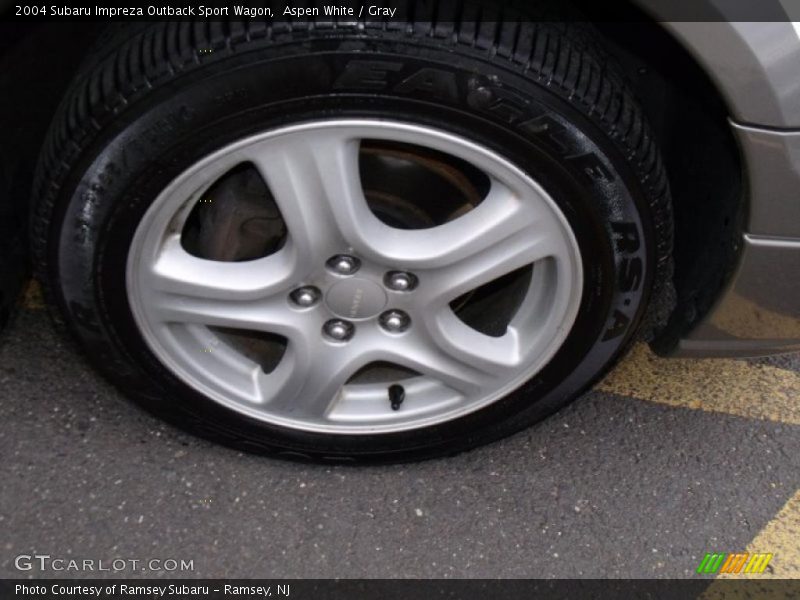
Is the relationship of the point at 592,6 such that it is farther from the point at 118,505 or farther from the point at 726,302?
the point at 118,505

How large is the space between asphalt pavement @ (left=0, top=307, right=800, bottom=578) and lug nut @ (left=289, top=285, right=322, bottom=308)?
0.43m

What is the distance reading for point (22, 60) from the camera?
1.80 m

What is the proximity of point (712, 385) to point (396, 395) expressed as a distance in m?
0.85

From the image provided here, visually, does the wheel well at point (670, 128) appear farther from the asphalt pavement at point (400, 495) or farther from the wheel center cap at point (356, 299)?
the wheel center cap at point (356, 299)

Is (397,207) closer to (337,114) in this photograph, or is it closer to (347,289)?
(347,289)

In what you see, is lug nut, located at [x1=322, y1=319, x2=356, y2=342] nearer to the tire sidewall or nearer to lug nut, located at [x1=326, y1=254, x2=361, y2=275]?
lug nut, located at [x1=326, y1=254, x2=361, y2=275]

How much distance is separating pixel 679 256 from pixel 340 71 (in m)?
0.86

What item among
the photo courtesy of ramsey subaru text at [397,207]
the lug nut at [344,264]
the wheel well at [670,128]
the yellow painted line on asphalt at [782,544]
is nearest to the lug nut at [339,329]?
the photo courtesy of ramsey subaru text at [397,207]

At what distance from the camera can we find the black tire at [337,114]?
1.45 meters

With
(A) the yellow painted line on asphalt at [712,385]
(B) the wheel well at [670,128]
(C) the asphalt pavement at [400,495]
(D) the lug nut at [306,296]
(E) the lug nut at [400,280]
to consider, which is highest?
(B) the wheel well at [670,128]

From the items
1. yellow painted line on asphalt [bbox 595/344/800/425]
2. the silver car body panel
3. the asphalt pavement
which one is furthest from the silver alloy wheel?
yellow painted line on asphalt [bbox 595/344/800/425]

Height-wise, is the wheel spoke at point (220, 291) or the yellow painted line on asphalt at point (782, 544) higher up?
the wheel spoke at point (220, 291)

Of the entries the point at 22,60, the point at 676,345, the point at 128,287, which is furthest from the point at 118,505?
the point at 676,345

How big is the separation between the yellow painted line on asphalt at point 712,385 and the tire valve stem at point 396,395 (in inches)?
22.3
